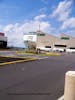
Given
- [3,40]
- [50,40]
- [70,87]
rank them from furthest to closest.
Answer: [50,40], [3,40], [70,87]

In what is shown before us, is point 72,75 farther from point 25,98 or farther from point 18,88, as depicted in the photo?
point 18,88

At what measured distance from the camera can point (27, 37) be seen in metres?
122

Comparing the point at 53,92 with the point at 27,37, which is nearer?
the point at 53,92

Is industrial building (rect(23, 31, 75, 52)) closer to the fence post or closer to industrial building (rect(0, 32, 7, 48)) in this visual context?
industrial building (rect(0, 32, 7, 48))

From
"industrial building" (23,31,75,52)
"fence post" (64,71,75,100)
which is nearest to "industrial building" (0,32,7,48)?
"industrial building" (23,31,75,52)

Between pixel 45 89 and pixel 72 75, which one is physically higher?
pixel 72 75

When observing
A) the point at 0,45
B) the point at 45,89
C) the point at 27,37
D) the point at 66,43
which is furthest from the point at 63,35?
the point at 45,89

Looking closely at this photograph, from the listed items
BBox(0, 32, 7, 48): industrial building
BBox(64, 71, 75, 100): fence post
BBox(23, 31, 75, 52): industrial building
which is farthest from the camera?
BBox(23, 31, 75, 52): industrial building

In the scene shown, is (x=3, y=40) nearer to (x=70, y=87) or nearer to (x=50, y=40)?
(x=50, y=40)

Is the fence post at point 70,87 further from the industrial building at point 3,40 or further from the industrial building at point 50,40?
the industrial building at point 50,40

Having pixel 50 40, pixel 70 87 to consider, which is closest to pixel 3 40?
pixel 50 40

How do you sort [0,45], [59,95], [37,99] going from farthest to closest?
[0,45], [59,95], [37,99]

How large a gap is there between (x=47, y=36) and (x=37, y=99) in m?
116

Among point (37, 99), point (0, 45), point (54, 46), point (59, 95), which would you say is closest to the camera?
point (37, 99)
